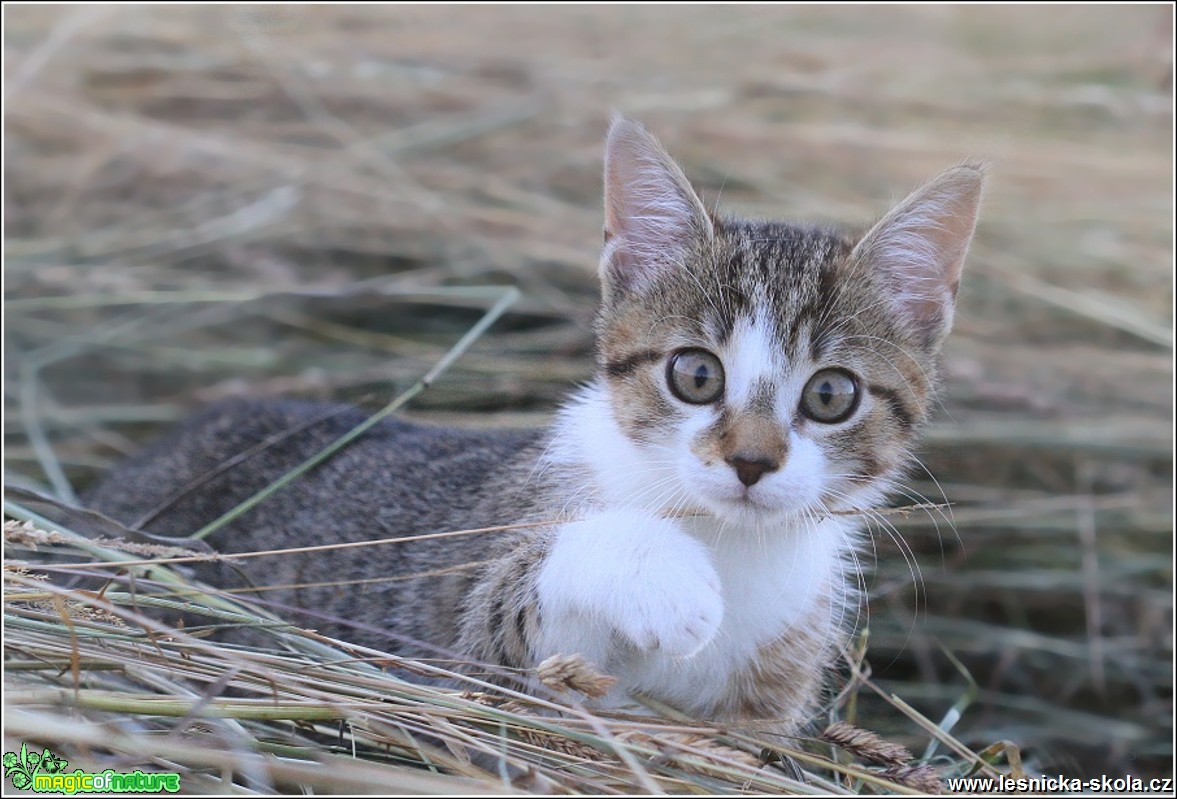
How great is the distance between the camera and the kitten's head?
2.23 m

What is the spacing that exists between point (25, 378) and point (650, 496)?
276 cm

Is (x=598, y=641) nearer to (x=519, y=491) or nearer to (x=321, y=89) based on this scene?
(x=519, y=491)

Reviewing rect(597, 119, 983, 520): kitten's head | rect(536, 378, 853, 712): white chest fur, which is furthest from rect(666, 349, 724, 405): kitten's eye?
rect(536, 378, 853, 712): white chest fur

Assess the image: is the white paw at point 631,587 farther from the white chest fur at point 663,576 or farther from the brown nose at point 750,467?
the brown nose at point 750,467

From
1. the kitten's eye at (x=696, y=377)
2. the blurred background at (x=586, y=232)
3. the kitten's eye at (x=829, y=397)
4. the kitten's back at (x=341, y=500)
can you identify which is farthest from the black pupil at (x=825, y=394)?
the blurred background at (x=586, y=232)

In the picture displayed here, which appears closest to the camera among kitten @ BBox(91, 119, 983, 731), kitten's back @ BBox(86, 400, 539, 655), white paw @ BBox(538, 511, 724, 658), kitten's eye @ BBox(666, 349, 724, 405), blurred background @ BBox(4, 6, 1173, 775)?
white paw @ BBox(538, 511, 724, 658)

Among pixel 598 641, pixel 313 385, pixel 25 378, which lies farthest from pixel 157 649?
pixel 25 378

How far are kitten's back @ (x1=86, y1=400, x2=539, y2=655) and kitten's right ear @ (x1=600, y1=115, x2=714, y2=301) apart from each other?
0.54 metres

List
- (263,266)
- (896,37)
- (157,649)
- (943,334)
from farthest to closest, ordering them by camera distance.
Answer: (896,37) → (263,266) → (943,334) → (157,649)

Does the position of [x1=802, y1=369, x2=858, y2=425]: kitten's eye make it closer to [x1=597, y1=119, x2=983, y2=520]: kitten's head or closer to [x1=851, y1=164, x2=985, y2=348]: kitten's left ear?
[x1=597, y1=119, x2=983, y2=520]: kitten's head

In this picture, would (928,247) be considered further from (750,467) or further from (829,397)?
(750,467)

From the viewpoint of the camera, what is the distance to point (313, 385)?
13.5 ft

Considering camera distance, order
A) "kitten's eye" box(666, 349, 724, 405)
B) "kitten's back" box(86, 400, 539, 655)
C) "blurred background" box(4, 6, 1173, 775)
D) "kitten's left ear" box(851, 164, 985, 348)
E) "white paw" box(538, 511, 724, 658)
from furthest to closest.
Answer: "blurred background" box(4, 6, 1173, 775)
"kitten's back" box(86, 400, 539, 655)
"kitten's left ear" box(851, 164, 985, 348)
"kitten's eye" box(666, 349, 724, 405)
"white paw" box(538, 511, 724, 658)

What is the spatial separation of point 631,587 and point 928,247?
3.55 ft
